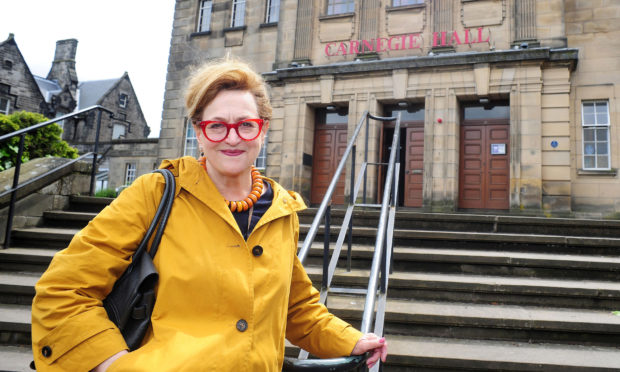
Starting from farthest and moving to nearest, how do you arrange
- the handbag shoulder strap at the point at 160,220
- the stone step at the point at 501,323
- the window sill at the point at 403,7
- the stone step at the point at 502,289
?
A: the window sill at the point at 403,7 < the stone step at the point at 502,289 < the stone step at the point at 501,323 < the handbag shoulder strap at the point at 160,220

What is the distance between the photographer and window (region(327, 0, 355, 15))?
11.9 m

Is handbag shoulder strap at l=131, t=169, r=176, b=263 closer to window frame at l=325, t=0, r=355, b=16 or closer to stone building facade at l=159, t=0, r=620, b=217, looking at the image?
stone building facade at l=159, t=0, r=620, b=217

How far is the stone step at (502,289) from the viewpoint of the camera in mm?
3838

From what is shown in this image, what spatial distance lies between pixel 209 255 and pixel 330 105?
1089 centimetres

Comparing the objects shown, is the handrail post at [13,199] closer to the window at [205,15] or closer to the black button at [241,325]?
the black button at [241,325]

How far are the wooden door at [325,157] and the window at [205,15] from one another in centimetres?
620

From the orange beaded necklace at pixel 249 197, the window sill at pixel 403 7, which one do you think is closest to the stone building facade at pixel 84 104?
the window sill at pixel 403 7

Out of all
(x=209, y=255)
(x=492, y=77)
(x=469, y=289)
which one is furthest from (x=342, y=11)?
(x=209, y=255)

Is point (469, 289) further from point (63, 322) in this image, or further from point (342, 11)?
point (342, 11)

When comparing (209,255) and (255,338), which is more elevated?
(209,255)

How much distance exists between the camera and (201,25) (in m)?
14.6

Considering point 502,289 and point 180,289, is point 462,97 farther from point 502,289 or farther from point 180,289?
point 180,289

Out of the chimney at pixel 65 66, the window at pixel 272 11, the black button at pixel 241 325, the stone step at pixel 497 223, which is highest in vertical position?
the chimney at pixel 65 66

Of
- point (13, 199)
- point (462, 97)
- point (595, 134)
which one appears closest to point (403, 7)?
point (462, 97)
